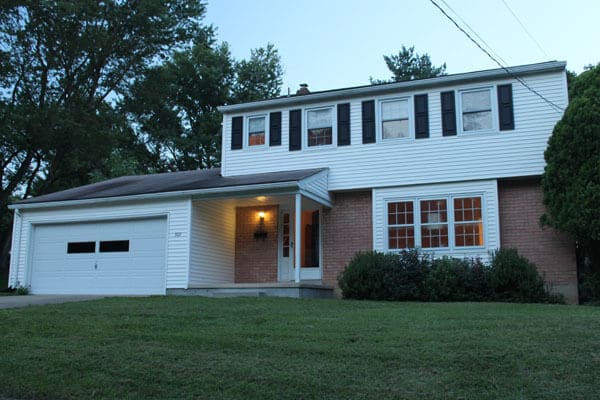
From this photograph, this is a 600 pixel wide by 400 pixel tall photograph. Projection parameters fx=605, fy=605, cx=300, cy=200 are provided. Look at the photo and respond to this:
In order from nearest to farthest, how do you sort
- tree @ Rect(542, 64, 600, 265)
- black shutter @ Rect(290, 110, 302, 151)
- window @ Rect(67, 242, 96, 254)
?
tree @ Rect(542, 64, 600, 265), black shutter @ Rect(290, 110, 302, 151), window @ Rect(67, 242, 96, 254)

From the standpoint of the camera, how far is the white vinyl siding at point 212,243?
611 inches

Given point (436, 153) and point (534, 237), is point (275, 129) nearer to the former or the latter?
point (436, 153)

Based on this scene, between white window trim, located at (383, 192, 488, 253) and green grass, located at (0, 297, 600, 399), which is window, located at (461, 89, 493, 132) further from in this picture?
green grass, located at (0, 297, 600, 399)

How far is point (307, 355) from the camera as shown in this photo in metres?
7.06

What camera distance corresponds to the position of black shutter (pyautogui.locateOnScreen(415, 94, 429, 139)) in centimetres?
1511

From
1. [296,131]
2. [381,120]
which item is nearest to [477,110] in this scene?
[381,120]

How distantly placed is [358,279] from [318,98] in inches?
209

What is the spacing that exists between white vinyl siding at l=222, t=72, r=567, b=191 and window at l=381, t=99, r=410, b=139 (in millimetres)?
237

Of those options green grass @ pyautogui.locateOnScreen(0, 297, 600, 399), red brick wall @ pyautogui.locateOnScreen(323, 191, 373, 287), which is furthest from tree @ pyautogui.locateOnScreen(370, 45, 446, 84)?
green grass @ pyautogui.locateOnScreen(0, 297, 600, 399)

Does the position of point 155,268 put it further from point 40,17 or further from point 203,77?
point 203,77

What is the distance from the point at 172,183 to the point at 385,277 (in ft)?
23.2

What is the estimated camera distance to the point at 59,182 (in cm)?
3259

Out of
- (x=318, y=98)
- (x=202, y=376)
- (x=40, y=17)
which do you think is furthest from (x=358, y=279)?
(x=40, y=17)

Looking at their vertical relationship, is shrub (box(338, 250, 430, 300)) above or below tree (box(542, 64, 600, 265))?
below
